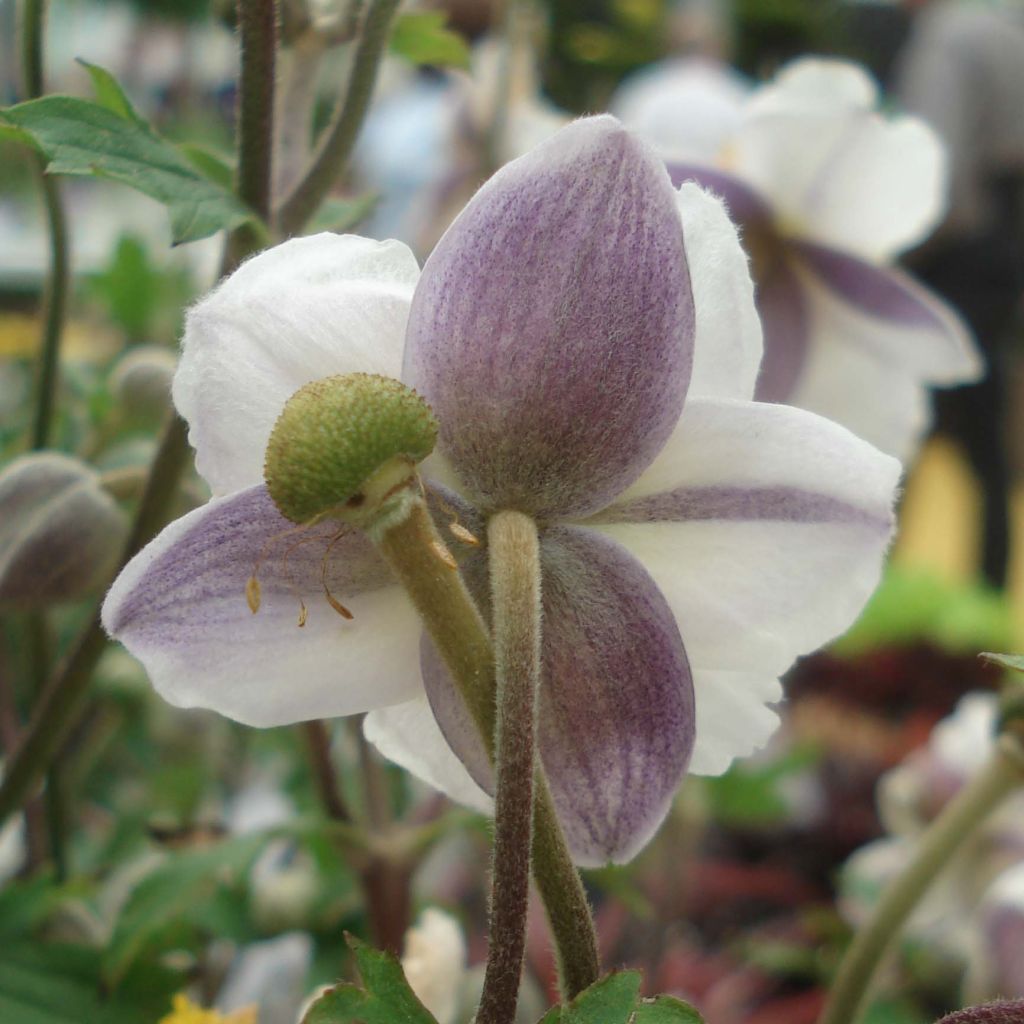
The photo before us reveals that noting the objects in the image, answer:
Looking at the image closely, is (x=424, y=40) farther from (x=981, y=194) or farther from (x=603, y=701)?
(x=981, y=194)

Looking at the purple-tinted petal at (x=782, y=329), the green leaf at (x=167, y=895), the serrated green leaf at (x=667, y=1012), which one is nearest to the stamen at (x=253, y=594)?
the serrated green leaf at (x=667, y=1012)

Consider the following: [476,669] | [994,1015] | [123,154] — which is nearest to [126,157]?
[123,154]

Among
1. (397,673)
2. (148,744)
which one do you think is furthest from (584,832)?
(148,744)

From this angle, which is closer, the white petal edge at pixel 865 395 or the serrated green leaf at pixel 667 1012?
the serrated green leaf at pixel 667 1012

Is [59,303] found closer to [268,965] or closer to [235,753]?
[268,965]

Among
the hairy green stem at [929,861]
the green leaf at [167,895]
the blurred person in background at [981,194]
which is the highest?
the hairy green stem at [929,861]

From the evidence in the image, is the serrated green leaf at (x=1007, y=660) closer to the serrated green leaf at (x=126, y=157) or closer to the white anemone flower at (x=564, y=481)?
the white anemone flower at (x=564, y=481)

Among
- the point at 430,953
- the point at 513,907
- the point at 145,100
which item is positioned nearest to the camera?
the point at 513,907
